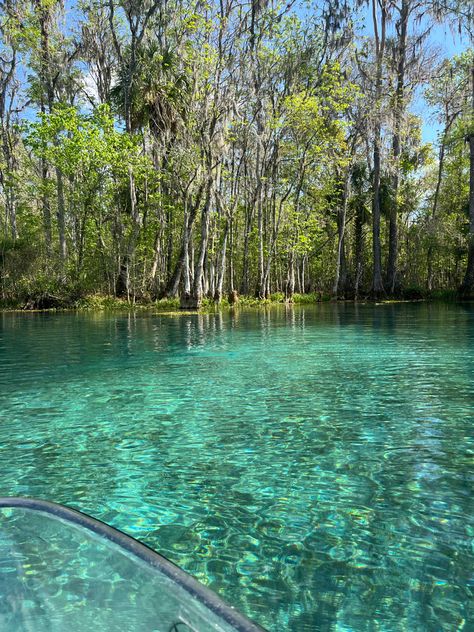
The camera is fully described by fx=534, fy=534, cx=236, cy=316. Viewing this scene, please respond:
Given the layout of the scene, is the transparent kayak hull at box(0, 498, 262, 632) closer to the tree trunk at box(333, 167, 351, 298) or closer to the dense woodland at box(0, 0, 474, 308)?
the dense woodland at box(0, 0, 474, 308)

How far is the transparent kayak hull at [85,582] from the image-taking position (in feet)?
2.85

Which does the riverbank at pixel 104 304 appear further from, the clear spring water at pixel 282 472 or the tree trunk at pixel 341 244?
the clear spring water at pixel 282 472

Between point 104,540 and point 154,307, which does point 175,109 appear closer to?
point 154,307

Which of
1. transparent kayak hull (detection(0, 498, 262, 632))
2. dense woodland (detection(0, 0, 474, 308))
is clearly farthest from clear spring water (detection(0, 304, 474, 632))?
dense woodland (detection(0, 0, 474, 308))

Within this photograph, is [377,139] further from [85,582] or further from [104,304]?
[85,582]

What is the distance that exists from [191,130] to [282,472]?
829 inches

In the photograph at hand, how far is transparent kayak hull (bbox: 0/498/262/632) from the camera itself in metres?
0.87

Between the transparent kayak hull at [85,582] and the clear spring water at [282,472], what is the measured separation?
123cm

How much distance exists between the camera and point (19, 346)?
1100 centimetres

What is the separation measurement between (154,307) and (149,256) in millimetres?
5313

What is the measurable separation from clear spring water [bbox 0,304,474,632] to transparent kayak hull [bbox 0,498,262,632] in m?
1.23

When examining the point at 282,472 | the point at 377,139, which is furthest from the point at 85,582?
the point at 377,139

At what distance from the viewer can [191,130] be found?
2256 centimetres

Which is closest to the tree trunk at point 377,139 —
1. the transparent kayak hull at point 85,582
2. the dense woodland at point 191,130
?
the dense woodland at point 191,130
